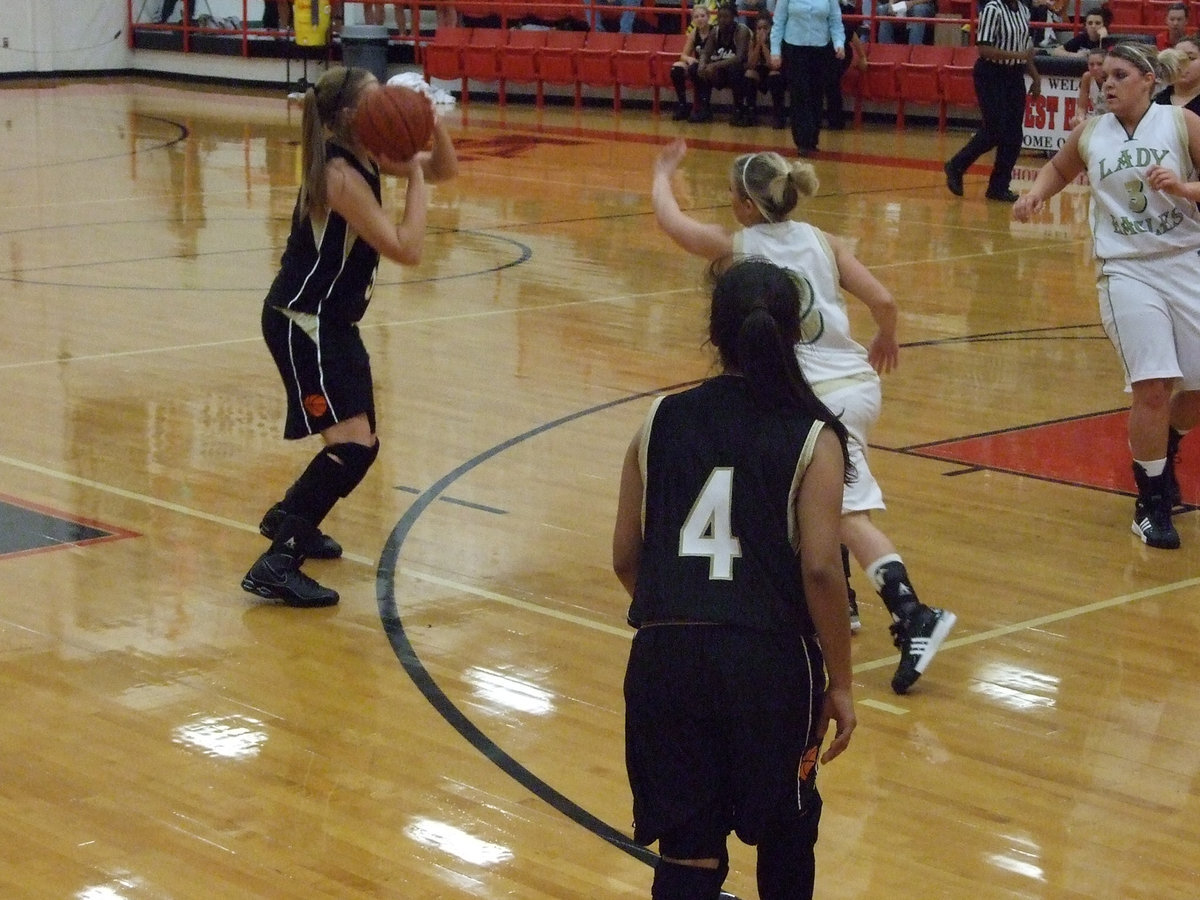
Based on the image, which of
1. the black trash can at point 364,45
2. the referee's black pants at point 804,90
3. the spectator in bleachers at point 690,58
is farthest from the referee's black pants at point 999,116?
the black trash can at point 364,45

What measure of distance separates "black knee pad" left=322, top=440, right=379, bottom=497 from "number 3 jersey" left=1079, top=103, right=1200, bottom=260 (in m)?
2.57

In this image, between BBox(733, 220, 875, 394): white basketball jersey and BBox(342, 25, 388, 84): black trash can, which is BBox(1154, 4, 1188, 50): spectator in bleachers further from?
BBox(733, 220, 875, 394): white basketball jersey

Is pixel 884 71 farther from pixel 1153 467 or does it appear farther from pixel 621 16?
pixel 1153 467

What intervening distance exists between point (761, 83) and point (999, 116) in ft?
22.7

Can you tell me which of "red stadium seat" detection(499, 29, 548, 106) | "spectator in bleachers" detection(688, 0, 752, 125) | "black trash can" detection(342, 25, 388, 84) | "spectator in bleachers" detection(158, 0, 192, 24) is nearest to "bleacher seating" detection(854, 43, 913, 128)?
"spectator in bleachers" detection(688, 0, 752, 125)

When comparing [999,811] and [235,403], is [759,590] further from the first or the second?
[235,403]

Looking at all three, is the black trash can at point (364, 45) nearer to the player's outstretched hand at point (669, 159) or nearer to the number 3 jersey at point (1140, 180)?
the number 3 jersey at point (1140, 180)

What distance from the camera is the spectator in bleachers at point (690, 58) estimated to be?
21.6 meters

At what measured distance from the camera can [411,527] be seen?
633cm

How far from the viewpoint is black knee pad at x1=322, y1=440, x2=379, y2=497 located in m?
5.52

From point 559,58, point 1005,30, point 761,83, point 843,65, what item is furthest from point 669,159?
point 559,58

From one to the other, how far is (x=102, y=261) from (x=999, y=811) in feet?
29.4

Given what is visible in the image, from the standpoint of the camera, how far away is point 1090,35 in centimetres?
1834

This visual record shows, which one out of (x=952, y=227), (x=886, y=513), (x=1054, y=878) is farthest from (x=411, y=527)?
(x=952, y=227)
